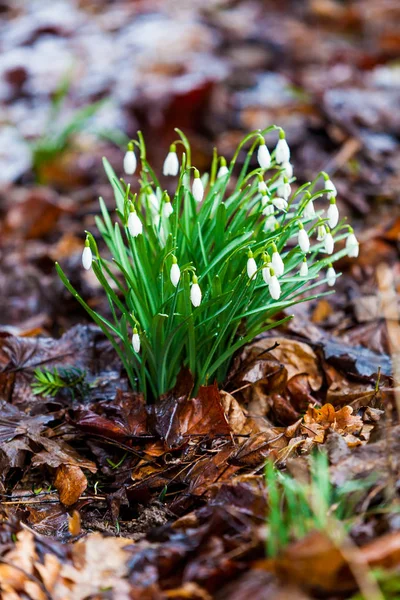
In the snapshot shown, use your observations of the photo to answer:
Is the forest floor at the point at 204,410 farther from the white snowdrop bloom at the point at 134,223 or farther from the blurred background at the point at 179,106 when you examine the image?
the white snowdrop bloom at the point at 134,223

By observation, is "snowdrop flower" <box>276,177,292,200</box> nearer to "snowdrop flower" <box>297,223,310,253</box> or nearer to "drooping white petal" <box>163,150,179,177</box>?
"snowdrop flower" <box>297,223,310,253</box>

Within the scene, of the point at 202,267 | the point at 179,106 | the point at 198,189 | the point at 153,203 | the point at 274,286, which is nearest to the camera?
the point at 274,286

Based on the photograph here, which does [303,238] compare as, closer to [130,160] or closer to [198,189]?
[198,189]

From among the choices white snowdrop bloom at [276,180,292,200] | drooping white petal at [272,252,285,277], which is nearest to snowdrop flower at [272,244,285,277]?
drooping white petal at [272,252,285,277]

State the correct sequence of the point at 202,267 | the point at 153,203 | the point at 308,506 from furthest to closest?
the point at 153,203
the point at 202,267
the point at 308,506

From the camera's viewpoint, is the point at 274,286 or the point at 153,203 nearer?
the point at 274,286

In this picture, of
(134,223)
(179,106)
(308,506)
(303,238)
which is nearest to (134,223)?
(134,223)

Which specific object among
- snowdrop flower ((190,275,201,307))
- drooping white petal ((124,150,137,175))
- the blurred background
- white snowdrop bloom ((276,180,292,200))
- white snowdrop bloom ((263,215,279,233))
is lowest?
the blurred background
